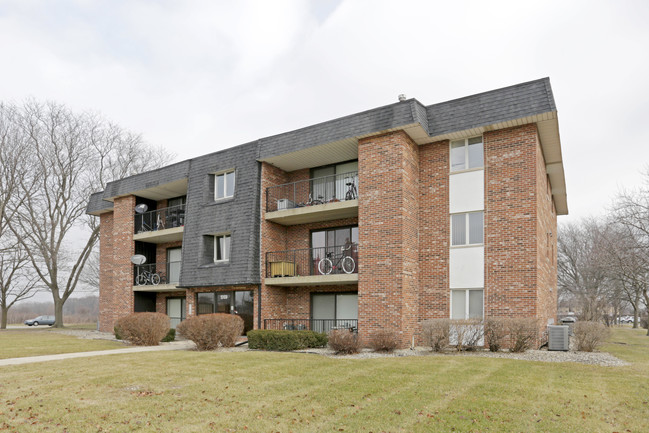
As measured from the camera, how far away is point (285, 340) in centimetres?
1493

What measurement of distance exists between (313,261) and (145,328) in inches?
Answer: 264

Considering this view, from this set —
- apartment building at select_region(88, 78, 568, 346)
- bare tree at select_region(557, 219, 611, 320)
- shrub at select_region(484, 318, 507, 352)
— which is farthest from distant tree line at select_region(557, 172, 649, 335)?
shrub at select_region(484, 318, 507, 352)

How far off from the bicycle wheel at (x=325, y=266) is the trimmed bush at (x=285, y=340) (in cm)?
269

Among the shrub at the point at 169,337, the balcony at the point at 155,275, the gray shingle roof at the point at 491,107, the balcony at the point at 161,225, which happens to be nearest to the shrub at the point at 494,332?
the gray shingle roof at the point at 491,107

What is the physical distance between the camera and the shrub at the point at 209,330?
1505cm

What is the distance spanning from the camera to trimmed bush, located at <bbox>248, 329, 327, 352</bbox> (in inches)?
585

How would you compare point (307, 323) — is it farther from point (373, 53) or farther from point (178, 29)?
point (178, 29)

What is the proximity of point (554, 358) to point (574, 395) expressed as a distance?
186 inches

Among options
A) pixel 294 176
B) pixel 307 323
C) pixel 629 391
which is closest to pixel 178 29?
pixel 294 176

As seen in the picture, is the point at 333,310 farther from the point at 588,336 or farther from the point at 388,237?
the point at 588,336

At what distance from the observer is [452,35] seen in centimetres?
1299

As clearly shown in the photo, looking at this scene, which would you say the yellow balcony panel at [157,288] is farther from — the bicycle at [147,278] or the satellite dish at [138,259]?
the satellite dish at [138,259]

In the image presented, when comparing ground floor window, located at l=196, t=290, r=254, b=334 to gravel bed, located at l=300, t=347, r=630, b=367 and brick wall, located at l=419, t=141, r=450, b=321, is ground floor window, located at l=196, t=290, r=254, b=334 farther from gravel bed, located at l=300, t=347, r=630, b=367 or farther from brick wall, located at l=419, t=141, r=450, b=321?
brick wall, located at l=419, t=141, r=450, b=321

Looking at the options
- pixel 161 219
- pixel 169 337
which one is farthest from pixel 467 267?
pixel 161 219
